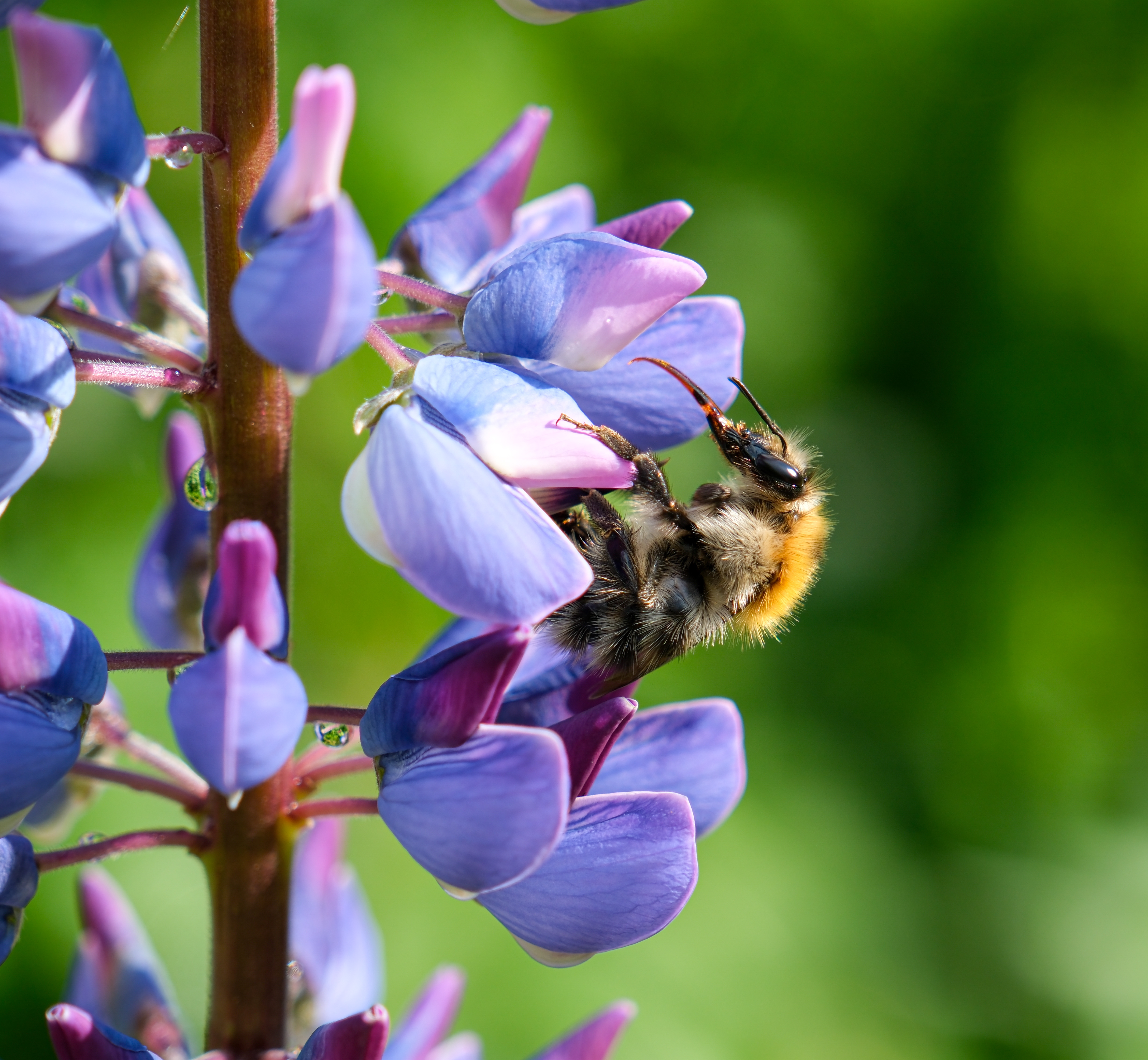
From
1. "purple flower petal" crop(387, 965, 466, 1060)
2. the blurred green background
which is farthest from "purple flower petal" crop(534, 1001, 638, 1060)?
the blurred green background

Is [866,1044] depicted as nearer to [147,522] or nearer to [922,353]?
[922,353]

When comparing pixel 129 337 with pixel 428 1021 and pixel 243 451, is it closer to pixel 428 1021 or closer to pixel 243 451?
pixel 243 451

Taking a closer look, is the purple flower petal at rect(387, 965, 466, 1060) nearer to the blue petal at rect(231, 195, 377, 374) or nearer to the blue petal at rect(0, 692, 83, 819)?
the blue petal at rect(0, 692, 83, 819)

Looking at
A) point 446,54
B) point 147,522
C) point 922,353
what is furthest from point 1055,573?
point 147,522

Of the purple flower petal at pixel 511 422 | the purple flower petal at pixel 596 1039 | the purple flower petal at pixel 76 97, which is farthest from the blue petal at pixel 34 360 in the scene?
the purple flower petal at pixel 596 1039

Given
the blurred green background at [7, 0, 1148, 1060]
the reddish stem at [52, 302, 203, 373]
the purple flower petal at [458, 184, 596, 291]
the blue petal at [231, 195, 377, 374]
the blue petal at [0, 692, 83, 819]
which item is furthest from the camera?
the blurred green background at [7, 0, 1148, 1060]

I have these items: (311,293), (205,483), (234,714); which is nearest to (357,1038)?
(234,714)
